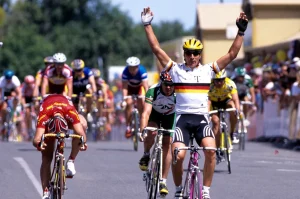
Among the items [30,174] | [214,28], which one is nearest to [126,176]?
[30,174]

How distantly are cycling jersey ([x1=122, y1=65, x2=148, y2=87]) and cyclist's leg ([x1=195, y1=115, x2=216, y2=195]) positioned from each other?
11815 millimetres

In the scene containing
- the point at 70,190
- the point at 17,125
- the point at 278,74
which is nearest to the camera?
the point at 70,190

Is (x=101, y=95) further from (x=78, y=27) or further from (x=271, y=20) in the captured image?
(x=78, y=27)

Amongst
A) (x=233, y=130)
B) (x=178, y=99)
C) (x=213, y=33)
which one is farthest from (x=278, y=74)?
(x=213, y=33)

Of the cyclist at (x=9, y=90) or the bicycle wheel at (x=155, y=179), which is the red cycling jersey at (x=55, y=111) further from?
the cyclist at (x=9, y=90)

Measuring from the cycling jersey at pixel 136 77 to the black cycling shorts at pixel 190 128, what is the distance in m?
11.8

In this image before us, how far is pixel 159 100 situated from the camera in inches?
576

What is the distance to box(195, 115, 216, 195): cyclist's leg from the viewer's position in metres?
12.5

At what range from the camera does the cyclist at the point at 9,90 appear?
30.0 metres

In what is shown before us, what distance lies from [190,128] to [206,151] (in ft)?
1.30

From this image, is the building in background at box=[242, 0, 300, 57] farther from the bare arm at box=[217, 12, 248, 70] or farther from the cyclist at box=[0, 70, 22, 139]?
the bare arm at box=[217, 12, 248, 70]

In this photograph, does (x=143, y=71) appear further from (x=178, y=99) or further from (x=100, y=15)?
(x=100, y=15)

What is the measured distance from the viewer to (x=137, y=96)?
80.3ft

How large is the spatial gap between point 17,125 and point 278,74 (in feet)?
28.3
